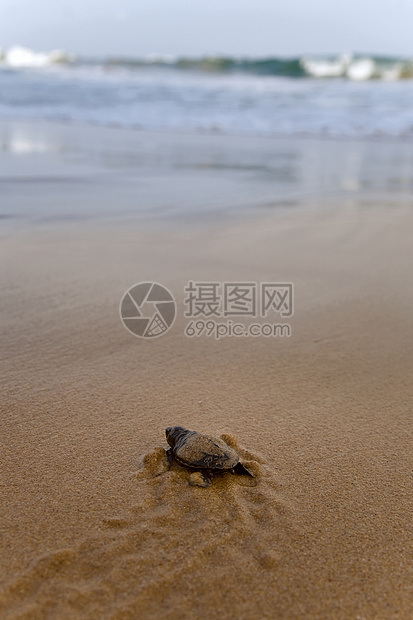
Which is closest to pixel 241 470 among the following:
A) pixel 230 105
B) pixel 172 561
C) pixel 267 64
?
pixel 172 561

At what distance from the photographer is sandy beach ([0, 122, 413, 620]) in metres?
1.53

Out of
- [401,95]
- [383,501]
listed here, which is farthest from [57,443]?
[401,95]

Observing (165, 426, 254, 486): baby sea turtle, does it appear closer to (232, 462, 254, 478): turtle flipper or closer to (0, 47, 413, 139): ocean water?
(232, 462, 254, 478): turtle flipper

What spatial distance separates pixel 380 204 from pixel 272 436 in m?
4.27

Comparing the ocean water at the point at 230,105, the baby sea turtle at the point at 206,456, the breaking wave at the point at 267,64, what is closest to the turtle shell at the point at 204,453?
the baby sea turtle at the point at 206,456

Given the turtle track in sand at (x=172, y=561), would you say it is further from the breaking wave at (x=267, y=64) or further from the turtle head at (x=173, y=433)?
the breaking wave at (x=267, y=64)

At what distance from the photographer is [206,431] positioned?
222 centimetres

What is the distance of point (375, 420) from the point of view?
237 centimetres

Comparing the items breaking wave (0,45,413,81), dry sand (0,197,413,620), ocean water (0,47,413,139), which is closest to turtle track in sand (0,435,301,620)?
dry sand (0,197,413,620)

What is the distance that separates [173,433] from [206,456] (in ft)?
0.59

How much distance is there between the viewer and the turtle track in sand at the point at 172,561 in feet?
4.73

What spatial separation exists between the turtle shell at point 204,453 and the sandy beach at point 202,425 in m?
0.06

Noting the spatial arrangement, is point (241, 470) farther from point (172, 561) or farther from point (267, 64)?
point (267, 64)

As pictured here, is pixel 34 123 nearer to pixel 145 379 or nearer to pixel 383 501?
pixel 145 379
